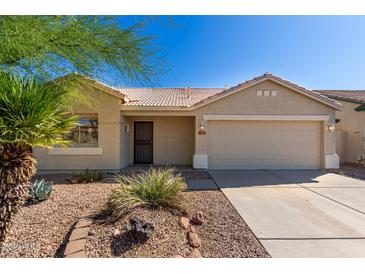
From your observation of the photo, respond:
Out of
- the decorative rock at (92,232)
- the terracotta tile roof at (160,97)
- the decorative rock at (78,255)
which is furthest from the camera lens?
the terracotta tile roof at (160,97)

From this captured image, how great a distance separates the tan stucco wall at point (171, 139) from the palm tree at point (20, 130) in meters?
9.63

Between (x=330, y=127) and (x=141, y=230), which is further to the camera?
(x=330, y=127)

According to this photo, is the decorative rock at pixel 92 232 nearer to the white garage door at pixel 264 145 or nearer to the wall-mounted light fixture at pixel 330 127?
the white garage door at pixel 264 145

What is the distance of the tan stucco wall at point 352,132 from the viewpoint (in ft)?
45.0

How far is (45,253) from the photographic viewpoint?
378cm

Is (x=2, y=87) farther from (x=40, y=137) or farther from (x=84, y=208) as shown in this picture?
(x=84, y=208)

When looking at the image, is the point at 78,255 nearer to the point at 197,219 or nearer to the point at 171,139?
the point at 197,219

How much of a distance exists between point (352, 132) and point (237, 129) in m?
8.35

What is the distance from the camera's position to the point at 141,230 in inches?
148

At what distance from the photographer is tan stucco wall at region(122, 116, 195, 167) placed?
13.2 m

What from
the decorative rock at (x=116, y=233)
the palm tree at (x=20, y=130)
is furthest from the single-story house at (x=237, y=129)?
the palm tree at (x=20, y=130)

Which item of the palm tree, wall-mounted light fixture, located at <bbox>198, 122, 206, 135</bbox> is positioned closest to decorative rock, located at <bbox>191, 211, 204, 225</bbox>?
the palm tree

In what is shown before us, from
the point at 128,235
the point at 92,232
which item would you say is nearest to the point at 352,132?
the point at 128,235
